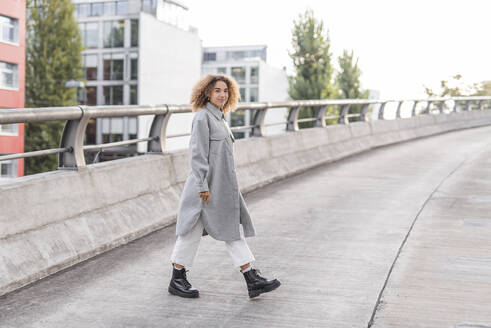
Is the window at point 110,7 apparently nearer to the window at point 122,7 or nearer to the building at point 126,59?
the building at point 126,59

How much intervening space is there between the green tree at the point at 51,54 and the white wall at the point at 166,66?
893 cm

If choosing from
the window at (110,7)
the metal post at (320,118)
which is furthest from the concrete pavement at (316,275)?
the window at (110,7)

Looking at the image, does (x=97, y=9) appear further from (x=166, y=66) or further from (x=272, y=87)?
(x=272, y=87)

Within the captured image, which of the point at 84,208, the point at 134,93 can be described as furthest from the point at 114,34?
the point at 84,208

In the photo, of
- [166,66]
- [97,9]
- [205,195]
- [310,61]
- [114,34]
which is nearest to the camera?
[205,195]

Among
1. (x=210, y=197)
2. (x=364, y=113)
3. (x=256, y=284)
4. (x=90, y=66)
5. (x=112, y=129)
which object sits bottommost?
(x=112, y=129)

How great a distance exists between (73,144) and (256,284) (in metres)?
2.65

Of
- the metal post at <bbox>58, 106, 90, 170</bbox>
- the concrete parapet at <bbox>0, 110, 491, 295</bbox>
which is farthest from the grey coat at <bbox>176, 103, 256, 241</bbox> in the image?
the metal post at <bbox>58, 106, 90, 170</bbox>

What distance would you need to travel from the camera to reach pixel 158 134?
8.62 meters

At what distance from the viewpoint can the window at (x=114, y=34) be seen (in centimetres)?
6050

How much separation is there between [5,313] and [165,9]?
62430 mm

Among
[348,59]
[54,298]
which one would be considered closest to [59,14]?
[348,59]

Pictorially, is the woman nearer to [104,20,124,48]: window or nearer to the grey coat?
the grey coat

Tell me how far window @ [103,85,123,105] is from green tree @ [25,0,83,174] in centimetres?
919
